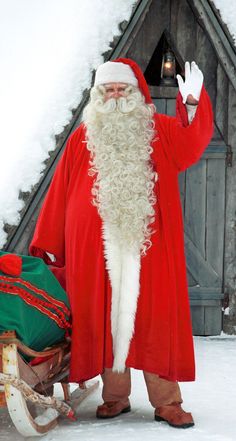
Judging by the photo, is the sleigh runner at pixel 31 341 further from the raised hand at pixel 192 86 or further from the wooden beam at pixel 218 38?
the wooden beam at pixel 218 38

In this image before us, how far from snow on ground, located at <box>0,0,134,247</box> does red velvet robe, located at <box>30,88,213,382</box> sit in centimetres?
179

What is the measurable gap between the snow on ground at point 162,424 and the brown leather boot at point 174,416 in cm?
3

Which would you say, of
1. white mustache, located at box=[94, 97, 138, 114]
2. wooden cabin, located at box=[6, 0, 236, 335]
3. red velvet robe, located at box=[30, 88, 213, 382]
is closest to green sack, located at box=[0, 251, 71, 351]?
red velvet robe, located at box=[30, 88, 213, 382]

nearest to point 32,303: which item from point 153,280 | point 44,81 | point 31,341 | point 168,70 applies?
point 31,341

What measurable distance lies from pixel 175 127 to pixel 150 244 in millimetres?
599

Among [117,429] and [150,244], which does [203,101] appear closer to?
[150,244]

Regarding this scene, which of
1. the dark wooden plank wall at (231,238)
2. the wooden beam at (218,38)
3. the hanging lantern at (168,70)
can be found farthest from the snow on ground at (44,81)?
the dark wooden plank wall at (231,238)

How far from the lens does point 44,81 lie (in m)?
6.10

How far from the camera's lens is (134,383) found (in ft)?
15.8

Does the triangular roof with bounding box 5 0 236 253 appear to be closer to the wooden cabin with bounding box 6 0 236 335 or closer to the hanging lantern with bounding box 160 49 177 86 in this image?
the wooden cabin with bounding box 6 0 236 335

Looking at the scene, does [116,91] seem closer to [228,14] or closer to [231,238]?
[228,14]

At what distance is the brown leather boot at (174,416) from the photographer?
12.2ft

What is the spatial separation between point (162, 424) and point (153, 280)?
0.68m

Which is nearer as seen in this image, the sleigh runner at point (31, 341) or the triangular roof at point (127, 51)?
the sleigh runner at point (31, 341)
